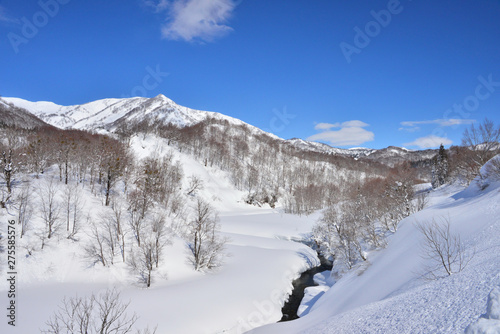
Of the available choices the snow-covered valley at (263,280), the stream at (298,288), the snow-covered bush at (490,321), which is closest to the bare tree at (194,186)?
the snow-covered valley at (263,280)

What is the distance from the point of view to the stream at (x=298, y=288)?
81.4ft

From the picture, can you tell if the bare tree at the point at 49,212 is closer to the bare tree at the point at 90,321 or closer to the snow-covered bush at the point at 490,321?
the bare tree at the point at 90,321

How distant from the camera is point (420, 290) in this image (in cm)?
984

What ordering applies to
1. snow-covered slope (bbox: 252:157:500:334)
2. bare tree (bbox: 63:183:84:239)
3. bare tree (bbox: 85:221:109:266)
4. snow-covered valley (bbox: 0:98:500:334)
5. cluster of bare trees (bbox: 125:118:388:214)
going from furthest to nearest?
cluster of bare trees (bbox: 125:118:388:214) < bare tree (bbox: 63:183:84:239) < bare tree (bbox: 85:221:109:266) < snow-covered valley (bbox: 0:98:500:334) < snow-covered slope (bbox: 252:157:500:334)

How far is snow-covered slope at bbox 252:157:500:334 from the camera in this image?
7039 millimetres

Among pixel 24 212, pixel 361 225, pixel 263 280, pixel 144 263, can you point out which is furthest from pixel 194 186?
pixel 361 225

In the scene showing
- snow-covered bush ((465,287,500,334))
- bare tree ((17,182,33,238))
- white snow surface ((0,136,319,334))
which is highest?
bare tree ((17,182,33,238))

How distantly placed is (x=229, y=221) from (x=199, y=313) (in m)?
35.1

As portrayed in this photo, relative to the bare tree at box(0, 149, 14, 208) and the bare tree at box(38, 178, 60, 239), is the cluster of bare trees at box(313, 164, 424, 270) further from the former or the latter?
the bare tree at box(0, 149, 14, 208)

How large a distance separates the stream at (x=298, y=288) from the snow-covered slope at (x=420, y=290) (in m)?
6.34

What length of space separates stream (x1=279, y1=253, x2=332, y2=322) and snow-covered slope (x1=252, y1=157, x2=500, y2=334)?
6.34 metres

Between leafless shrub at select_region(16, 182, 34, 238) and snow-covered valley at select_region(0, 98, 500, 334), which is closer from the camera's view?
snow-covered valley at select_region(0, 98, 500, 334)

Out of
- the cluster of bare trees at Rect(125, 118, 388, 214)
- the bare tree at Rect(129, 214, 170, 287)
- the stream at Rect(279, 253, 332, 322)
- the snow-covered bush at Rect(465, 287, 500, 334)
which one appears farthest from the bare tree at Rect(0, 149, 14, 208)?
Answer: the cluster of bare trees at Rect(125, 118, 388, 214)

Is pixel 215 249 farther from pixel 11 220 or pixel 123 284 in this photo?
pixel 11 220
